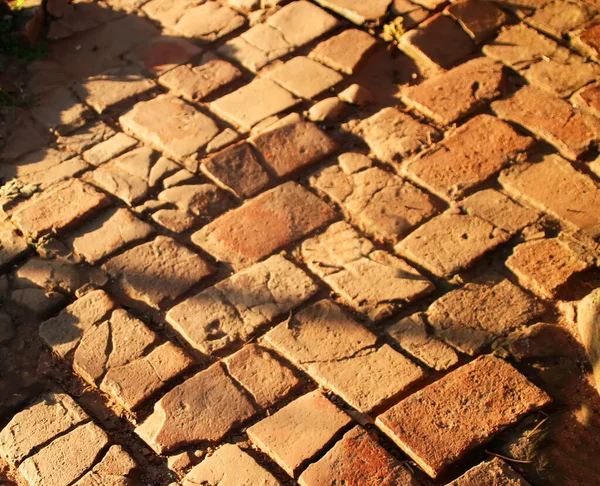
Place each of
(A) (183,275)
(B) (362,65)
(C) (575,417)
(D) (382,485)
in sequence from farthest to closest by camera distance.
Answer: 1. (B) (362,65)
2. (A) (183,275)
3. (C) (575,417)
4. (D) (382,485)

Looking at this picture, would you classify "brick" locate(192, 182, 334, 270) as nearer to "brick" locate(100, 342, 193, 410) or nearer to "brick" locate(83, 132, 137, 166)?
"brick" locate(100, 342, 193, 410)

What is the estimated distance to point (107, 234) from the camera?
3836 millimetres

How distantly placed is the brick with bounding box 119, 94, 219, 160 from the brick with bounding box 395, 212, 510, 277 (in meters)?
1.25

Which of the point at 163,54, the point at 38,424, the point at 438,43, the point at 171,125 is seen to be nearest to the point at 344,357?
the point at 38,424

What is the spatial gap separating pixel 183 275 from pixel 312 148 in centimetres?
97

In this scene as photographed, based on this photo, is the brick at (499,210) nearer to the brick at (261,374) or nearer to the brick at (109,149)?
the brick at (261,374)

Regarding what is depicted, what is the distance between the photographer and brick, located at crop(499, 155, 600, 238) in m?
3.70

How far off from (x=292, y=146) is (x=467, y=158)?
2.85 feet

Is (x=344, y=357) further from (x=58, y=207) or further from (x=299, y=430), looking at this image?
(x=58, y=207)

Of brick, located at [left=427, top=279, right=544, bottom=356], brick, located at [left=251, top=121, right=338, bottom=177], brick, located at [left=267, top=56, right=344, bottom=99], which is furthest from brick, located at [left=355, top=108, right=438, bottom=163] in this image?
brick, located at [left=427, top=279, right=544, bottom=356]

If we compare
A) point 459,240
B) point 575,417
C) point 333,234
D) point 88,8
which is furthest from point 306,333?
point 88,8

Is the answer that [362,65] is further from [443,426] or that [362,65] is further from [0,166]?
[443,426]

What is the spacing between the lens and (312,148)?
4125 millimetres

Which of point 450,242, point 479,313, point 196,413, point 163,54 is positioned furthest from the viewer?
point 163,54
